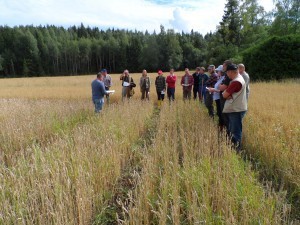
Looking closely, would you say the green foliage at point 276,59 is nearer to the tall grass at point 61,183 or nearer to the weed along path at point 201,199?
the weed along path at point 201,199

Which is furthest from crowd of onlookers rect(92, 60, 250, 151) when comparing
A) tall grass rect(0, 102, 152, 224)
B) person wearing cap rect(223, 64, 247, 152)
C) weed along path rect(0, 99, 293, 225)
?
tall grass rect(0, 102, 152, 224)

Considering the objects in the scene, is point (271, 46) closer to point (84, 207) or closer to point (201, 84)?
point (201, 84)

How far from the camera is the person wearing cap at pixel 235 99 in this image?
412 centimetres

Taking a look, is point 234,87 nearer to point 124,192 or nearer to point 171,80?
point 124,192

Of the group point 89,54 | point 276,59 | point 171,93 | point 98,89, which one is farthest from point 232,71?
point 89,54

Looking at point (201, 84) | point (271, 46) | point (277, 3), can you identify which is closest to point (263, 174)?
point (201, 84)

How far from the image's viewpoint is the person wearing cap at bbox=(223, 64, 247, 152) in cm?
412

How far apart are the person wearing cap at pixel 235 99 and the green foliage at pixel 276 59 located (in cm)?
1664

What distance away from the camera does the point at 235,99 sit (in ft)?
13.9

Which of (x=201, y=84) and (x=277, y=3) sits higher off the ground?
(x=277, y=3)

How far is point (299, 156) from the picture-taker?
3.39m

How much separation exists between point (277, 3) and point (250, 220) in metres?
38.5

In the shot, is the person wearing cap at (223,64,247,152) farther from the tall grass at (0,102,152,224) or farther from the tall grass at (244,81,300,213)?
the tall grass at (0,102,152,224)

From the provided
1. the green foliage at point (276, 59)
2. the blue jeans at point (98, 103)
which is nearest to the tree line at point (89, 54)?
the green foliage at point (276, 59)
